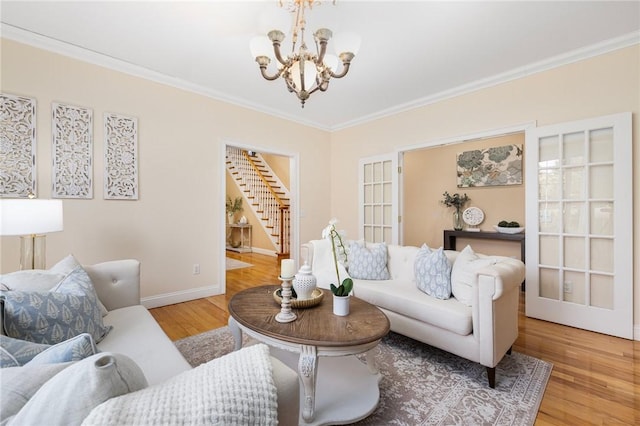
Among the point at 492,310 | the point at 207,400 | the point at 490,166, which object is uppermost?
the point at 490,166

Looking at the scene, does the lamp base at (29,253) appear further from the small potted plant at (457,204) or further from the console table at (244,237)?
the console table at (244,237)

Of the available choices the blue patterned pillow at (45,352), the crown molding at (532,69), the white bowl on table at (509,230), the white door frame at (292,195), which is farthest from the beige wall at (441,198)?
the blue patterned pillow at (45,352)

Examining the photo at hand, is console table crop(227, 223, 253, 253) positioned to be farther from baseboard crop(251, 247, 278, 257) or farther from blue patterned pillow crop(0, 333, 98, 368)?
blue patterned pillow crop(0, 333, 98, 368)

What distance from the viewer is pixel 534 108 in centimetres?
300

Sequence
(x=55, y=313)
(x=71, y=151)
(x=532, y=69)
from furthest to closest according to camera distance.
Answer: (x=532, y=69), (x=71, y=151), (x=55, y=313)

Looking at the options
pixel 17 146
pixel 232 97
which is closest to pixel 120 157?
pixel 17 146

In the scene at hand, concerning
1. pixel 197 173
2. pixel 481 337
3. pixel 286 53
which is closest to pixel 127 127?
pixel 197 173

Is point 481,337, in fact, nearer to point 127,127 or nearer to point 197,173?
point 197,173

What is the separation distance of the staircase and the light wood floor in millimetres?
3230

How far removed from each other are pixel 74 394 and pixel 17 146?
9.99ft

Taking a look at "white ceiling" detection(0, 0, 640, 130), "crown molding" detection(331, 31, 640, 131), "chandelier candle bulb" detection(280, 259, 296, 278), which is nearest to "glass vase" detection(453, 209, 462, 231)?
"crown molding" detection(331, 31, 640, 131)

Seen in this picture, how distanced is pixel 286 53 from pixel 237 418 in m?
2.95

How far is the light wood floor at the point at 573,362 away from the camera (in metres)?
1.61

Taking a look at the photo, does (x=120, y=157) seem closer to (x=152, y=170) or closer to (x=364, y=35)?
(x=152, y=170)
